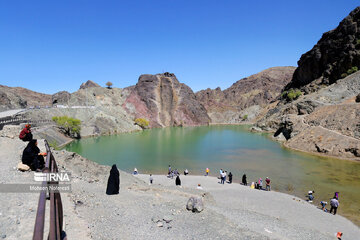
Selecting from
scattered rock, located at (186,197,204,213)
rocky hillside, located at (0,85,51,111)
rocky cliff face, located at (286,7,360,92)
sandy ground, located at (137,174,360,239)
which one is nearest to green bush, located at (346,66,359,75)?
rocky cliff face, located at (286,7,360,92)

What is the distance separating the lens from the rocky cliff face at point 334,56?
8838 cm

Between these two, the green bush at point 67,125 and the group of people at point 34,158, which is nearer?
the group of people at point 34,158

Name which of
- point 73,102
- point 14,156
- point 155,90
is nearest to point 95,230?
point 14,156

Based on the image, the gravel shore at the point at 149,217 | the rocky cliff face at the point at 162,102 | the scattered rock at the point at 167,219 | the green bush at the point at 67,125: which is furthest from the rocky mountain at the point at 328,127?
the rocky cliff face at the point at 162,102

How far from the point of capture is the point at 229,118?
177500 millimetres

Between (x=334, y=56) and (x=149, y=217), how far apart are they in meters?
114

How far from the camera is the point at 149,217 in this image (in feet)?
36.5

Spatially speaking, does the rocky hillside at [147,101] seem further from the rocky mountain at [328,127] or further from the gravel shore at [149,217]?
the gravel shore at [149,217]

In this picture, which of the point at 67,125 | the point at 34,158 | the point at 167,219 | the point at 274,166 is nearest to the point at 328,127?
the point at 274,166

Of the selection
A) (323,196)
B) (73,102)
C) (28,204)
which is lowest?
(323,196)

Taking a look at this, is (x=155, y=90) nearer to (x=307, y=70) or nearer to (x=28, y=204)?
(x=307, y=70)

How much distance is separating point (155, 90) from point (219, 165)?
98.5 metres

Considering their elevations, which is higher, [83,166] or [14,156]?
[14,156]

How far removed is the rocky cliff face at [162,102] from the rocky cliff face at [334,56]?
59.9m
